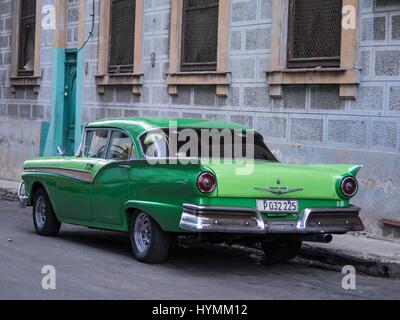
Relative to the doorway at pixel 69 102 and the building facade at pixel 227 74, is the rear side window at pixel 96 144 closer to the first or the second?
the building facade at pixel 227 74

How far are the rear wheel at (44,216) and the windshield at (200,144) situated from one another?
243 cm

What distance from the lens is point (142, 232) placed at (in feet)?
29.8

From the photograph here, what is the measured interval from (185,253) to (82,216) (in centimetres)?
138

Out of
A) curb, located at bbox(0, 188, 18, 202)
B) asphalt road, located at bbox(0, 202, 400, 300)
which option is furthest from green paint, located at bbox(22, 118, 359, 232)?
curb, located at bbox(0, 188, 18, 202)

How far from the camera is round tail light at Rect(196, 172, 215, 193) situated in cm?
805

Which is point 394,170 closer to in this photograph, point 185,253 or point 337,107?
point 337,107

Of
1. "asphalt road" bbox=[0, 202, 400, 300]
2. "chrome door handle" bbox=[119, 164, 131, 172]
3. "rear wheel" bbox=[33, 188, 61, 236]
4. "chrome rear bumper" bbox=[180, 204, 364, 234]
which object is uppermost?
"chrome door handle" bbox=[119, 164, 131, 172]

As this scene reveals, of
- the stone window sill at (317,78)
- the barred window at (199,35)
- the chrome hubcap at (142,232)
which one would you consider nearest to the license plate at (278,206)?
the chrome hubcap at (142,232)

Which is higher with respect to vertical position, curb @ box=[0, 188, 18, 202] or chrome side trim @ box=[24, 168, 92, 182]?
chrome side trim @ box=[24, 168, 92, 182]

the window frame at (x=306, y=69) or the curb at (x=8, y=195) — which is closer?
the window frame at (x=306, y=69)

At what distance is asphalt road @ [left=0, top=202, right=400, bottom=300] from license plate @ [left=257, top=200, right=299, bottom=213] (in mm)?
761

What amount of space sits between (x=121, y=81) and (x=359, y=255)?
27.8 ft

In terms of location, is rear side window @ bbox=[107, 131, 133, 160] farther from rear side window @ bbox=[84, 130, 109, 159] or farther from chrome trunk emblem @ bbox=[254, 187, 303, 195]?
chrome trunk emblem @ bbox=[254, 187, 303, 195]

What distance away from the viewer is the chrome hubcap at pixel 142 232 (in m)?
8.96
